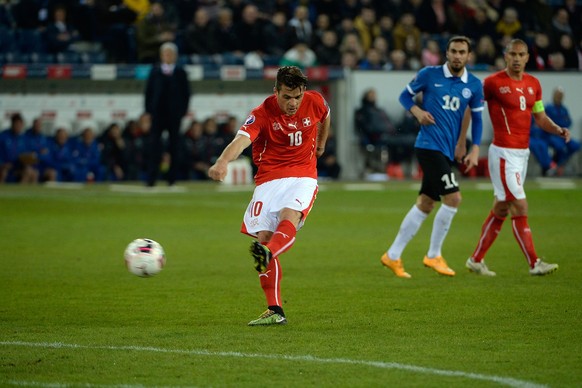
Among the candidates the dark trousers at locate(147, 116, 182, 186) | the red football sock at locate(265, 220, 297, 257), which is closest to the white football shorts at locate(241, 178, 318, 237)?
the red football sock at locate(265, 220, 297, 257)

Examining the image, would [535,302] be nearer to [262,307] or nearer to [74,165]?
[262,307]

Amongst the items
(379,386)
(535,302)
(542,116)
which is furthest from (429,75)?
(379,386)

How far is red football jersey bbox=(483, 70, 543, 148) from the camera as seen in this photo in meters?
12.0

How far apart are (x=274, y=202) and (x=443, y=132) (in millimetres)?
3401

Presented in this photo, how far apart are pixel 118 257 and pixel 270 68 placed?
13.8m

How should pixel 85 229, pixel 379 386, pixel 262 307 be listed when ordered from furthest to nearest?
pixel 85 229 → pixel 262 307 → pixel 379 386

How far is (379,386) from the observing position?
6395 mm

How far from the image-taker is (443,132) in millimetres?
11852

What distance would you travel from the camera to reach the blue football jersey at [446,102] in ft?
38.7

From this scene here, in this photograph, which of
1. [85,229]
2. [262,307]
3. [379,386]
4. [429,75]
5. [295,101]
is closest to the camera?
[379,386]

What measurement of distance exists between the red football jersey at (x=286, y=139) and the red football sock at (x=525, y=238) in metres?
3.49

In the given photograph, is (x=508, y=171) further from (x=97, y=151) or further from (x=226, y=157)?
(x=97, y=151)

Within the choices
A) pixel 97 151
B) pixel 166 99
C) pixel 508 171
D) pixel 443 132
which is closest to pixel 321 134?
pixel 443 132

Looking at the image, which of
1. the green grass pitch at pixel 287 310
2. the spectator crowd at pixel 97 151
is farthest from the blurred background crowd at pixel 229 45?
the green grass pitch at pixel 287 310
